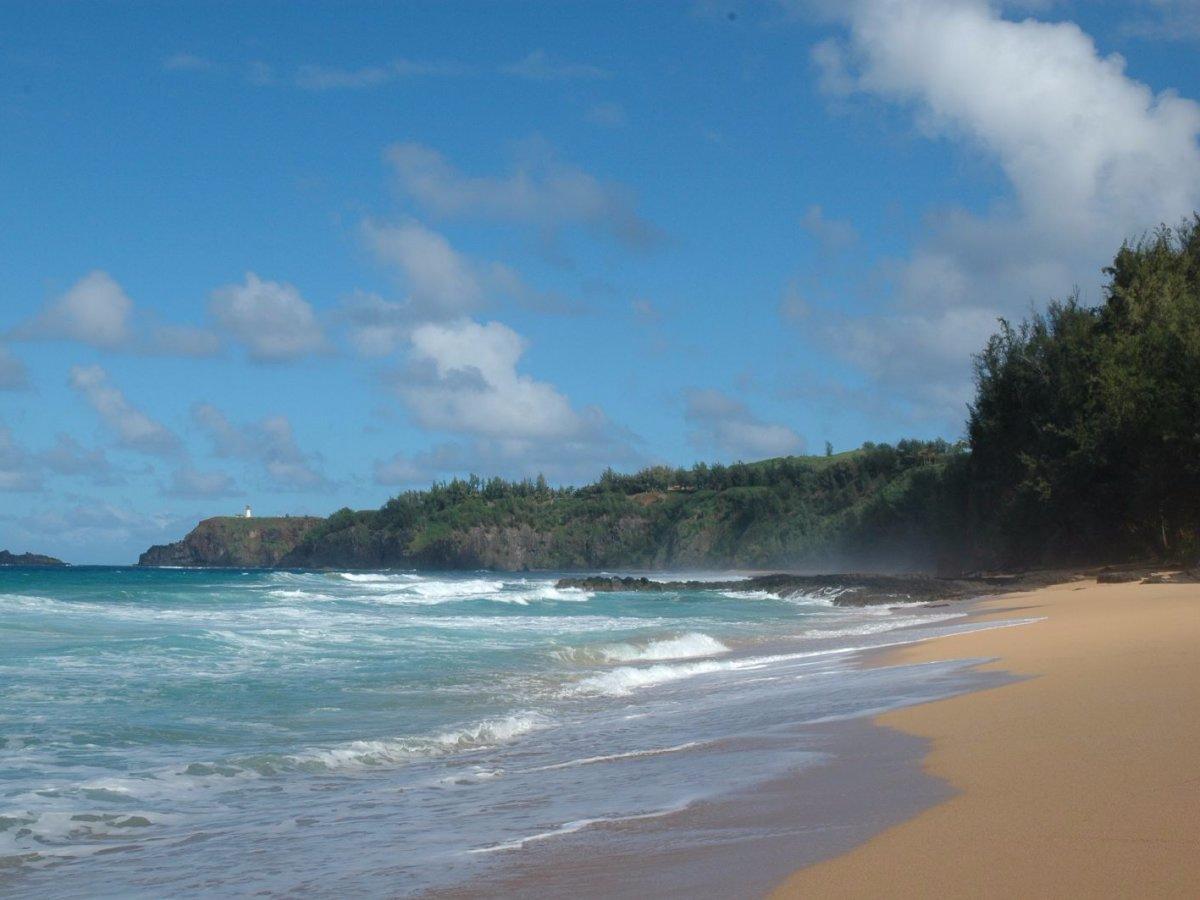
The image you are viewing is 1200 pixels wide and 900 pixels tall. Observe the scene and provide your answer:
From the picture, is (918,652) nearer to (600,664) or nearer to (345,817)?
(600,664)

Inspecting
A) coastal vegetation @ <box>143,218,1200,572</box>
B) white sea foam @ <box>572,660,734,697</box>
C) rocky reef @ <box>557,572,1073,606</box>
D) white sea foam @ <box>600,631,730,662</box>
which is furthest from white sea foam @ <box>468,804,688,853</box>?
coastal vegetation @ <box>143,218,1200,572</box>

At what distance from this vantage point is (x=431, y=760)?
834cm

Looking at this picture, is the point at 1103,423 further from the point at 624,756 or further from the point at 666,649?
the point at 624,756

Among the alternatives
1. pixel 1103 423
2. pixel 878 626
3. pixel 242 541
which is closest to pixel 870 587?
pixel 1103 423

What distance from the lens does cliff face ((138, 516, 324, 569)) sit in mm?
149625

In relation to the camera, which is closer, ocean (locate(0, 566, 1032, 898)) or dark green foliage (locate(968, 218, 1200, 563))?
ocean (locate(0, 566, 1032, 898))

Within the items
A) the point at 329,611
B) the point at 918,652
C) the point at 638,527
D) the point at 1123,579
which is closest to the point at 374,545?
the point at 638,527

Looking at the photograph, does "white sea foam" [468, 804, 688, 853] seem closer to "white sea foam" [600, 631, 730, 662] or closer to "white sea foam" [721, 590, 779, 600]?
"white sea foam" [600, 631, 730, 662]

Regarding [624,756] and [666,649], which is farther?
[666,649]

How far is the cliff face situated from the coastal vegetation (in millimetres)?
33633

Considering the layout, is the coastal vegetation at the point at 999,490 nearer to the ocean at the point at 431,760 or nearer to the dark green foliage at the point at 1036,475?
the dark green foliage at the point at 1036,475

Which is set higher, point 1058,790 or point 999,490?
point 999,490

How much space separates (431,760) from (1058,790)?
4.97 m

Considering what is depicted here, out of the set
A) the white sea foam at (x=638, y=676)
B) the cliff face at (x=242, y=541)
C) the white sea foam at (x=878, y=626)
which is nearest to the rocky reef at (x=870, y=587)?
the white sea foam at (x=878, y=626)
